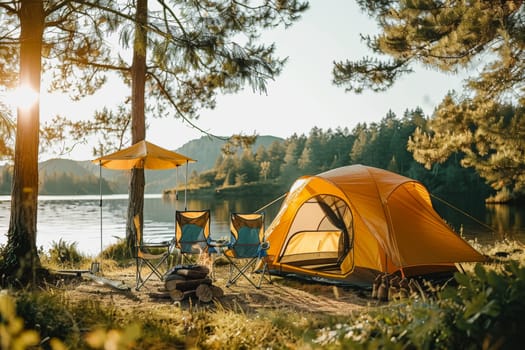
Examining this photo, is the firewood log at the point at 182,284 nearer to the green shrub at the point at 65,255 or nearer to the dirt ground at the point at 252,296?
the dirt ground at the point at 252,296

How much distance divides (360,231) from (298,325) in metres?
2.69

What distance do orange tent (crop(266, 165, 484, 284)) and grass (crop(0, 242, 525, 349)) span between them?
1733 mm

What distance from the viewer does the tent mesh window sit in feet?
22.0

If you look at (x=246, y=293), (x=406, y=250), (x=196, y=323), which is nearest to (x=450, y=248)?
(x=406, y=250)

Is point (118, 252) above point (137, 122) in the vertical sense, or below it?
below

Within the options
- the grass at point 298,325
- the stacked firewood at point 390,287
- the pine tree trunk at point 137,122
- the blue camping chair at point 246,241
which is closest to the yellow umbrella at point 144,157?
the pine tree trunk at point 137,122

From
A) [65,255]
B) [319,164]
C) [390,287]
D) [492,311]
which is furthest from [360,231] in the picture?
[319,164]

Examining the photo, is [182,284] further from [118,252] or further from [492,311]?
[118,252]

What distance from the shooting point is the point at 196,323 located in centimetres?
379

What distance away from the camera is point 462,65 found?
28.1 ft

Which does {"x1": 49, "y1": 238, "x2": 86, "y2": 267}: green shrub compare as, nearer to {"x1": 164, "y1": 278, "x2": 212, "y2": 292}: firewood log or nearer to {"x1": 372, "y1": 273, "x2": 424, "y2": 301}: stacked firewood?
{"x1": 164, "y1": 278, "x2": 212, "y2": 292}: firewood log

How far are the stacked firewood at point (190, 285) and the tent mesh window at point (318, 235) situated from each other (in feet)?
5.47

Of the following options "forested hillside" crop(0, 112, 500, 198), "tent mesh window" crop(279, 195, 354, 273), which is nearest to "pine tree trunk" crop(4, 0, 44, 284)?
"tent mesh window" crop(279, 195, 354, 273)

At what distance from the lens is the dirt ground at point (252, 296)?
193 inches
